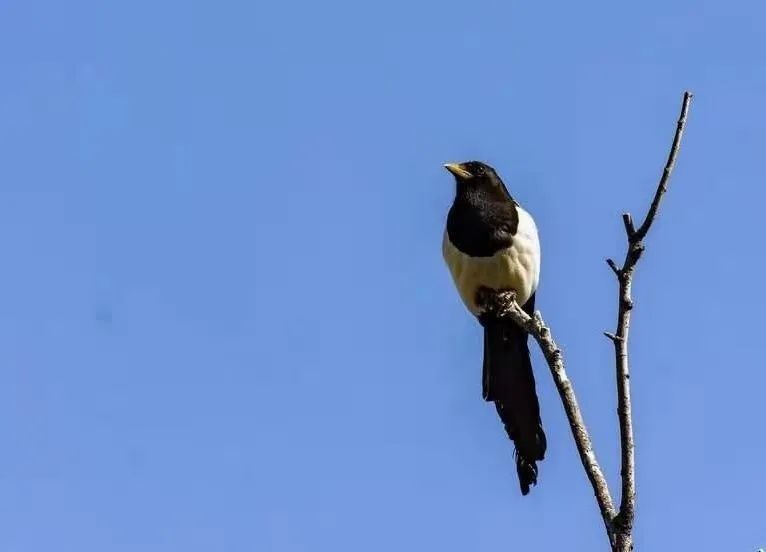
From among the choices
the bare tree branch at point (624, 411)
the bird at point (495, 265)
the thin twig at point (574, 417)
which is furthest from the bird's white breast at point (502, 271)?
the bare tree branch at point (624, 411)

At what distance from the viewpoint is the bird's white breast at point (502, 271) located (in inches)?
262

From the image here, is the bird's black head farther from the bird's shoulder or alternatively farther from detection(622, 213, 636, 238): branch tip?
detection(622, 213, 636, 238): branch tip

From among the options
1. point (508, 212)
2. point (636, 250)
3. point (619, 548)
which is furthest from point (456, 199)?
point (619, 548)

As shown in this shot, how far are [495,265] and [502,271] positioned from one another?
0.16ft

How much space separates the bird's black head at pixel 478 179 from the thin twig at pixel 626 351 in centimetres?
332

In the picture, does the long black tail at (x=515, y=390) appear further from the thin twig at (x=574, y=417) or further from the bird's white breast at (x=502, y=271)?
the thin twig at (x=574, y=417)

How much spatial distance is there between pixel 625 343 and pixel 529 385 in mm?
2354

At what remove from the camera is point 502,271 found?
6.64 m

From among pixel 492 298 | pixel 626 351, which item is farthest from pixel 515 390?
pixel 626 351

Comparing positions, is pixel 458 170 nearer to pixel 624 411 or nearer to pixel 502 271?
pixel 502 271

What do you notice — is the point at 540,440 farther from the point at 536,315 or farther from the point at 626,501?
the point at 626,501

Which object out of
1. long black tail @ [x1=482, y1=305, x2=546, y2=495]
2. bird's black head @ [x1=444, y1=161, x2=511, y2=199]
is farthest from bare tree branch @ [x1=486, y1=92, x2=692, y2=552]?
bird's black head @ [x1=444, y1=161, x2=511, y2=199]

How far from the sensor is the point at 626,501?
3.68m

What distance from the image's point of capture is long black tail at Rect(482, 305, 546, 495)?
17.7 ft
